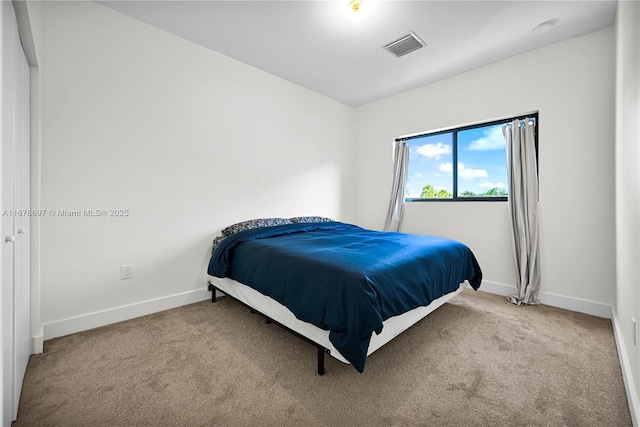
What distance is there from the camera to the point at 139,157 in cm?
243

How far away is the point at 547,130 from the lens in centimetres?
275

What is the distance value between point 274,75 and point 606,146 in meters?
3.43

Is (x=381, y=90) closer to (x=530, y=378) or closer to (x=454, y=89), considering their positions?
(x=454, y=89)

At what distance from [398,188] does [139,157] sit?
309 centimetres

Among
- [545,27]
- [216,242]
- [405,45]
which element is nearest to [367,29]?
[405,45]

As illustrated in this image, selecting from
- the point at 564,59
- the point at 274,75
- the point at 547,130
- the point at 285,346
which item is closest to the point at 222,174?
the point at 274,75

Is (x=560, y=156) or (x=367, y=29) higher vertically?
(x=367, y=29)

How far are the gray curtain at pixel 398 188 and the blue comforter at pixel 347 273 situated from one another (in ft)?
3.95

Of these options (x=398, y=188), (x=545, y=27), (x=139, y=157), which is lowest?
(x=398, y=188)

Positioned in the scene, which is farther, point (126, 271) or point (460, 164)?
point (460, 164)

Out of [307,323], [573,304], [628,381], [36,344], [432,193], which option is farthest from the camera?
[432,193]

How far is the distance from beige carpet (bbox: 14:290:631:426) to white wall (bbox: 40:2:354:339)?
1.42ft

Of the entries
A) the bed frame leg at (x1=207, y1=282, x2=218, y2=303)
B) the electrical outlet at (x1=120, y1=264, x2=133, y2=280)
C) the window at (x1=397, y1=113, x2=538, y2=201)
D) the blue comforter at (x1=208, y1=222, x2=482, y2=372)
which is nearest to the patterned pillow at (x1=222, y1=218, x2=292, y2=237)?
the blue comforter at (x1=208, y1=222, x2=482, y2=372)

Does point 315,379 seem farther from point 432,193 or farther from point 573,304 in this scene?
point 432,193
